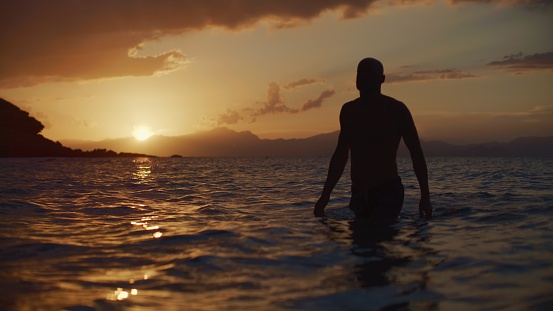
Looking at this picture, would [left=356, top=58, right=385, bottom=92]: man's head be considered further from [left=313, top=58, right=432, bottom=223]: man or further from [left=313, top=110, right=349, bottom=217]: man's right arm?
[left=313, top=110, right=349, bottom=217]: man's right arm

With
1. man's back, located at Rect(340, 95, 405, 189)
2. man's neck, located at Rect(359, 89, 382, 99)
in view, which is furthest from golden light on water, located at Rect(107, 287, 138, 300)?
man's neck, located at Rect(359, 89, 382, 99)

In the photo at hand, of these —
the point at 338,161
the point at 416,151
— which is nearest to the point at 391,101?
the point at 416,151

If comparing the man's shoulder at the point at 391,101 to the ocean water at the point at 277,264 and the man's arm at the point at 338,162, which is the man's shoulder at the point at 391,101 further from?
the ocean water at the point at 277,264

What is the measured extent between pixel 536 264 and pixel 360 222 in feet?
8.62

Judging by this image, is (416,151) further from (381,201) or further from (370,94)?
(370,94)

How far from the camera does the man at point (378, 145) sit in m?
6.34

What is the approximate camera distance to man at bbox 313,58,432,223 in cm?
634

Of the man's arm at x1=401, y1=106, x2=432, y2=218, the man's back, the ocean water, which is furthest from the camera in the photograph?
the man's back

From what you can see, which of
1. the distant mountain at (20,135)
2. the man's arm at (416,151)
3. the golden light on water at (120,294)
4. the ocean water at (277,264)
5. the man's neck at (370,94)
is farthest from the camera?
the distant mountain at (20,135)

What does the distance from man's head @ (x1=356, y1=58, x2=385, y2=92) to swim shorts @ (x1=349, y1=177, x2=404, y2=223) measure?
4.24 feet

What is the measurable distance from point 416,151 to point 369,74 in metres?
1.19

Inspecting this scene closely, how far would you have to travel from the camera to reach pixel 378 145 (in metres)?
6.42

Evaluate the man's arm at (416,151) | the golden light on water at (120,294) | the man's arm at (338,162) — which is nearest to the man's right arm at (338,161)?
the man's arm at (338,162)

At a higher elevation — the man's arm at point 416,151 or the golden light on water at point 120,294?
the man's arm at point 416,151
